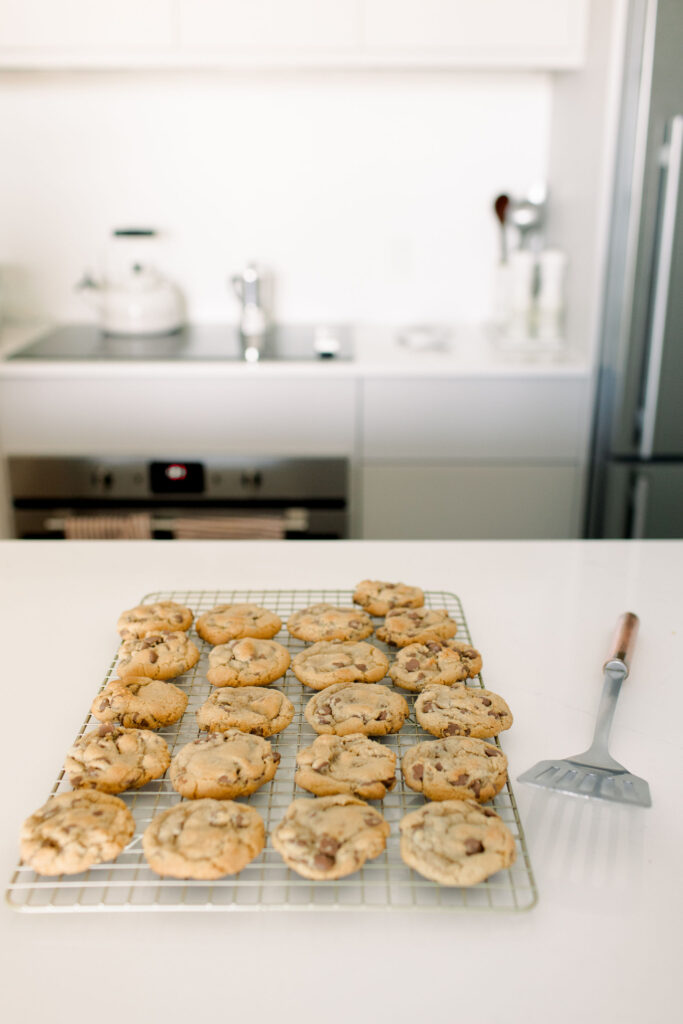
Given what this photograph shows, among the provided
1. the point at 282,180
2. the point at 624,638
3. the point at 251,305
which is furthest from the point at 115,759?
the point at 282,180

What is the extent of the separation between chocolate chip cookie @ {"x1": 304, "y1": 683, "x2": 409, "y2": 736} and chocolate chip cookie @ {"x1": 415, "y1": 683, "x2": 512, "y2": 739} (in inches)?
1.0

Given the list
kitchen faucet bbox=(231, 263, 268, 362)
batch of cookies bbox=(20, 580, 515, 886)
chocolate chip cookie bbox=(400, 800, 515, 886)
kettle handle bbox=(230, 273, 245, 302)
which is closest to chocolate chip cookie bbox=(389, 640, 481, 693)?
batch of cookies bbox=(20, 580, 515, 886)

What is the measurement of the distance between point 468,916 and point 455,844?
5 centimetres

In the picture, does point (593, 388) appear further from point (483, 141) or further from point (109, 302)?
point (109, 302)

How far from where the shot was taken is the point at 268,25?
251 centimetres

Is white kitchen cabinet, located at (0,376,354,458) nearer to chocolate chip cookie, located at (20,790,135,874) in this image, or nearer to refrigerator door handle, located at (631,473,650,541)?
refrigerator door handle, located at (631,473,650,541)

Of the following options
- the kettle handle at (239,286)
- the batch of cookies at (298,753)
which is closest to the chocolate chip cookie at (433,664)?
the batch of cookies at (298,753)

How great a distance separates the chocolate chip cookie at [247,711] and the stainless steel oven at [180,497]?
1.63 m

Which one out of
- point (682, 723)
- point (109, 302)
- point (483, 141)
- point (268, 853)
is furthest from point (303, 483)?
point (268, 853)

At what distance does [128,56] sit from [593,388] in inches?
61.4

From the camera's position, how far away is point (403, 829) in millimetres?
755

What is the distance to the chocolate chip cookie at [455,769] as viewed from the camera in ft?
2.67

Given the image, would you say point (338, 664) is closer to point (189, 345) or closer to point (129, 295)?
point (189, 345)

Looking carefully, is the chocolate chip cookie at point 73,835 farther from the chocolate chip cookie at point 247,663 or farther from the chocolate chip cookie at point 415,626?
the chocolate chip cookie at point 415,626
